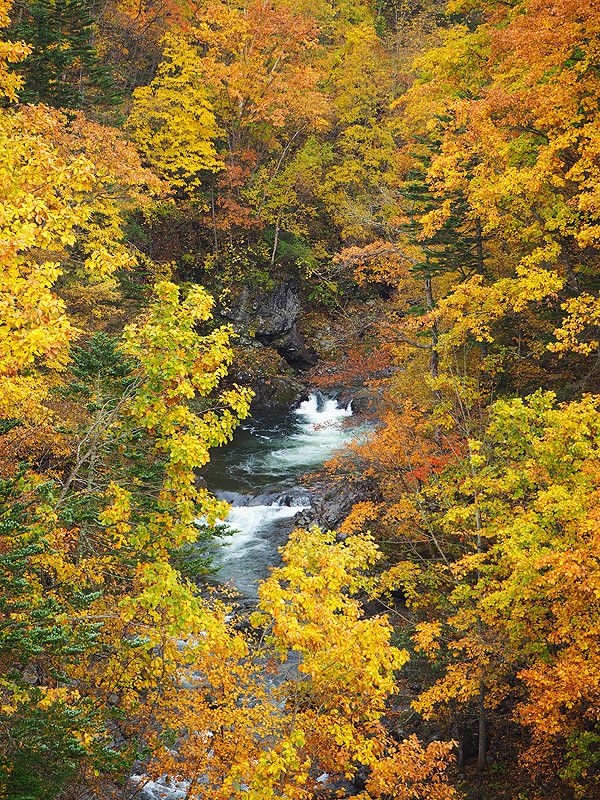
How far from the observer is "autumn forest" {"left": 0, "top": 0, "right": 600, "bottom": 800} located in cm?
612

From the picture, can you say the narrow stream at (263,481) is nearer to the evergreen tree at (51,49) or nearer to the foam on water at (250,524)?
the foam on water at (250,524)

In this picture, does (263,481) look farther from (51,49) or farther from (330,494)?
(51,49)

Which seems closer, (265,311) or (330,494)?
(330,494)

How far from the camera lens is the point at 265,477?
21000 mm

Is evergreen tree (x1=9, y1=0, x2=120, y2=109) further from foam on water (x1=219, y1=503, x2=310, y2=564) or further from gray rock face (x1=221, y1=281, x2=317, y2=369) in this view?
foam on water (x1=219, y1=503, x2=310, y2=564)

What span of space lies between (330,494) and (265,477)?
3.66m

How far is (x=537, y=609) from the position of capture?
7.70 metres

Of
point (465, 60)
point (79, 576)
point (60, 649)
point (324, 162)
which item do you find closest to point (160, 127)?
point (324, 162)

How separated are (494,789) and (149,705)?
229 inches

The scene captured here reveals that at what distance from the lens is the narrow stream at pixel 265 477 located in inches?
653

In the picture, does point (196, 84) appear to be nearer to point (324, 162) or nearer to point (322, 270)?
point (324, 162)

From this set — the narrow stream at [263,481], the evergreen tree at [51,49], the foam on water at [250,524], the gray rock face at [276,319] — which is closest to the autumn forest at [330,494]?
the evergreen tree at [51,49]

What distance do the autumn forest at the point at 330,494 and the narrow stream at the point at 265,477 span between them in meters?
1.34

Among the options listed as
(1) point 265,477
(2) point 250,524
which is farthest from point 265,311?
(2) point 250,524
